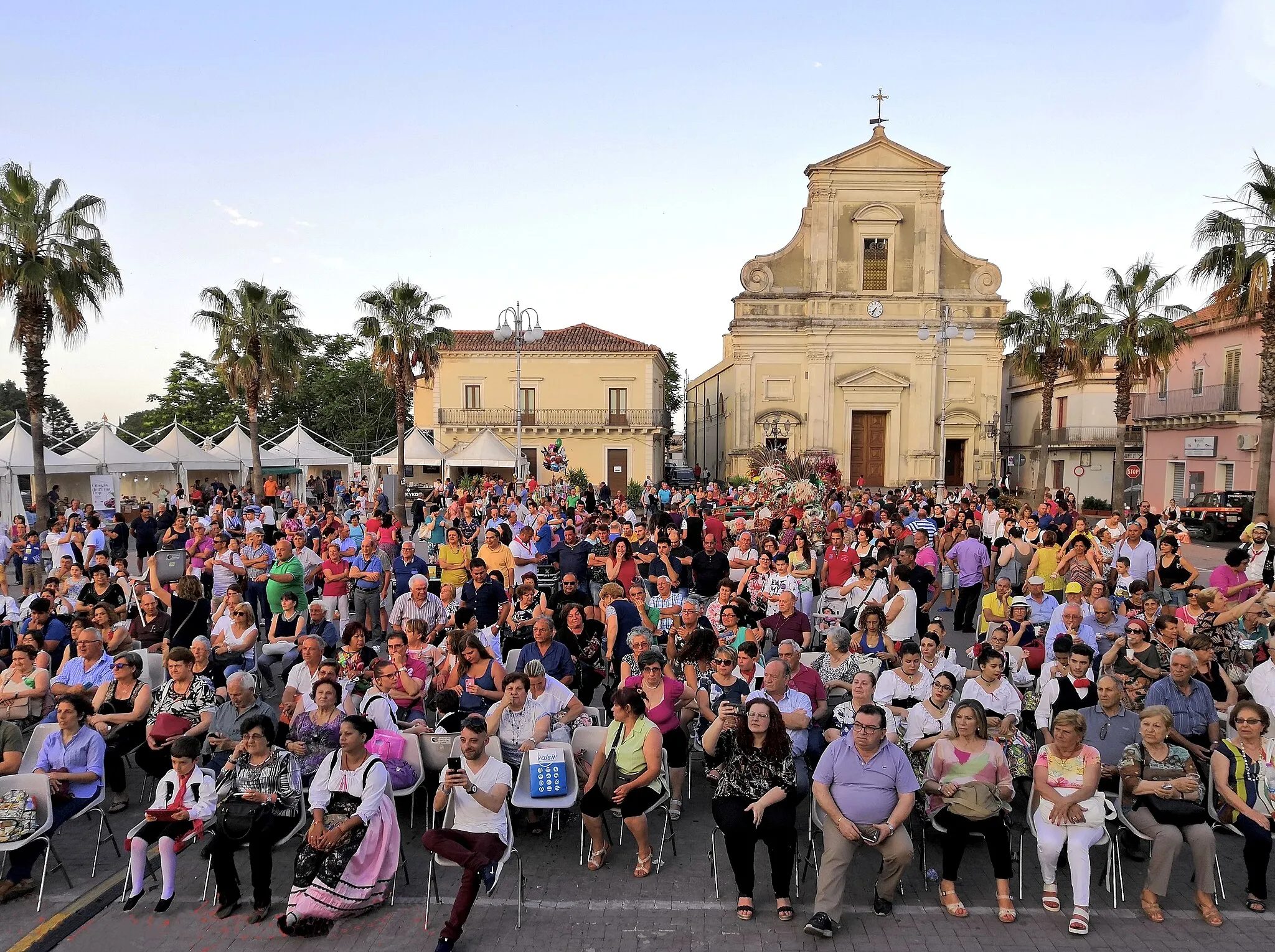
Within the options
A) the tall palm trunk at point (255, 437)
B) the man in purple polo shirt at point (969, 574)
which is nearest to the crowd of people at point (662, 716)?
the man in purple polo shirt at point (969, 574)

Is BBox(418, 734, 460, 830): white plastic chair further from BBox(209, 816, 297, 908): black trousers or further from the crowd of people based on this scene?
BBox(209, 816, 297, 908): black trousers

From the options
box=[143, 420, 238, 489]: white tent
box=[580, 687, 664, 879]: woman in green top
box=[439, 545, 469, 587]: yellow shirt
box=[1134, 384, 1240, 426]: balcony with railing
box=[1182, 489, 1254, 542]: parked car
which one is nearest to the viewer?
box=[580, 687, 664, 879]: woman in green top

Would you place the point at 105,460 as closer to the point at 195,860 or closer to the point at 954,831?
the point at 195,860

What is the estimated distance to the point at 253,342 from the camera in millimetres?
27172

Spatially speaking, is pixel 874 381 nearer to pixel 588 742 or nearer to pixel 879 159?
pixel 879 159

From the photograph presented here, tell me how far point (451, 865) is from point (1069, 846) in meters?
3.68

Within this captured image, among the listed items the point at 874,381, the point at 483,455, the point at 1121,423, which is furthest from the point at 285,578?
the point at 874,381

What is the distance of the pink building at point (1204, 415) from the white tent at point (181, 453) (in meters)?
32.2

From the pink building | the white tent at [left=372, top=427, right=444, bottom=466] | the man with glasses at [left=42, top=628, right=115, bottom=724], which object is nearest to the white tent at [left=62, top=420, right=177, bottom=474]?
the white tent at [left=372, top=427, right=444, bottom=466]

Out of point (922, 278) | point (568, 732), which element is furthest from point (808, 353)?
point (568, 732)

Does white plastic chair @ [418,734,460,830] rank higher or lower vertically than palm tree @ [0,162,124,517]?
lower

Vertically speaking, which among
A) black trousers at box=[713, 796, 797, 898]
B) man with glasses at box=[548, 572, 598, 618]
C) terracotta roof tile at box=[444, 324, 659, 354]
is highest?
terracotta roof tile at box=[444, 324, 659, 354]

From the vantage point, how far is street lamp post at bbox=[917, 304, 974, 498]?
29.2m

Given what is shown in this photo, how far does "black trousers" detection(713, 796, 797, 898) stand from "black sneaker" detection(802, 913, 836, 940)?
25 cm
